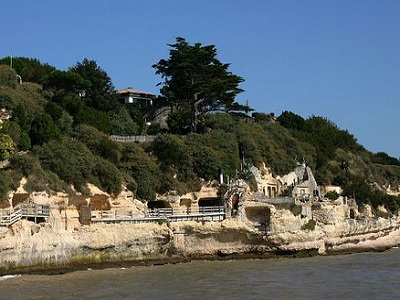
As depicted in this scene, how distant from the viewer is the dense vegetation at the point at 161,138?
37.2 m

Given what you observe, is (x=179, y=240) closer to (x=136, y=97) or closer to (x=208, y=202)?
(x=208, y=202)

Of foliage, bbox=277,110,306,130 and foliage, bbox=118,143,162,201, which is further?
foliage, bbox=277,110,306,130

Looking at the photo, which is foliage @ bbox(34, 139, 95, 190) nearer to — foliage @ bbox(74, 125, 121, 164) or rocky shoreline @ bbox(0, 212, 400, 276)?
foliage @ bbox(74, 125, 121, 164)

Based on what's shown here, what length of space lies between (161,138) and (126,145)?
2738 millimetres

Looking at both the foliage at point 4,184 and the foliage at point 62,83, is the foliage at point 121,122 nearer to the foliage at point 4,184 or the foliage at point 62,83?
the foliage at point 62,83

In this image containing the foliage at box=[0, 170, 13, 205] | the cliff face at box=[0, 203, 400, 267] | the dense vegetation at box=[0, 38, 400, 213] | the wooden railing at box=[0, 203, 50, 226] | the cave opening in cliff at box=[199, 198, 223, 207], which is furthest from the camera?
the cave opening in cliff at box=[199, 198, 223, 207]

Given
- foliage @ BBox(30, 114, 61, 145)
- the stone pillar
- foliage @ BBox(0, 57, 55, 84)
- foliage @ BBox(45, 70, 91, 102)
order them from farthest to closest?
foliage @ BBox(0, 57, 55, 84) < foliage @ BBox(45, 70, 91, 102) < foliage @ BBox(30, 114, 61, 145) < the stone pillar

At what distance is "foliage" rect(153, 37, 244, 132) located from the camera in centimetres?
5262

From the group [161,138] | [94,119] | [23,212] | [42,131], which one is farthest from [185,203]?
[23,212]

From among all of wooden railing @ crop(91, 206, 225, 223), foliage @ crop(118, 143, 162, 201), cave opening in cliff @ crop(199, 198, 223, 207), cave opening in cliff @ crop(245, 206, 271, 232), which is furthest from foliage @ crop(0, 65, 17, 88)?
cave opening in cliff @ crop(245, 206, 271, 232)

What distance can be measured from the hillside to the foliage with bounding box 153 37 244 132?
1528 mm

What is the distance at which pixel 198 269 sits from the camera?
3142 centimetres

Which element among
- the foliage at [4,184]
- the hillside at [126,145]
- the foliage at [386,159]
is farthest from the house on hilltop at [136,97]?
the foliage at [386,159]

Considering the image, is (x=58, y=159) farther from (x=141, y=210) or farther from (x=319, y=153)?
(x=319, y=153)
